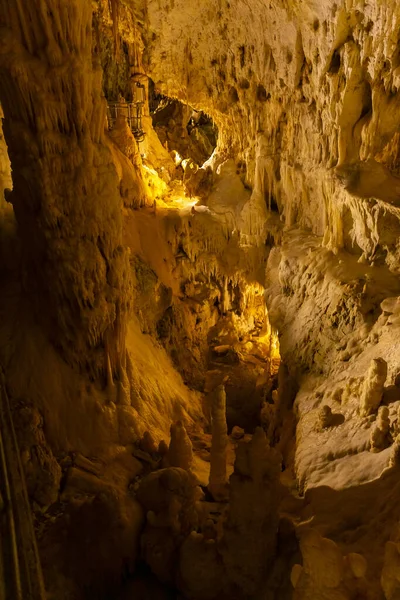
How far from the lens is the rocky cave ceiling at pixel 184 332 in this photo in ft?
15.6

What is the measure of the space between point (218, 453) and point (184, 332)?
6745 mm

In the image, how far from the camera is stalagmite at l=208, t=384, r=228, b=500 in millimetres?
6621

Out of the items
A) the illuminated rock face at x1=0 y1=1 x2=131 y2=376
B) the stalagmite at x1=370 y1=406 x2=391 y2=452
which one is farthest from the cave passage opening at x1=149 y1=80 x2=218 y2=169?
the stalagmite at x1=370 y1=406 x2=391 y2=452

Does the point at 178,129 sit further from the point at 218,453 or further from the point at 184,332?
the point at 218,453

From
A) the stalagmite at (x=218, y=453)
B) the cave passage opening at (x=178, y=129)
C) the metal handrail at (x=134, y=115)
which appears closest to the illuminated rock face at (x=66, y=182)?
the stalagmite at (x=218, y=453)

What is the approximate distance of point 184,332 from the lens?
1334 centimetres

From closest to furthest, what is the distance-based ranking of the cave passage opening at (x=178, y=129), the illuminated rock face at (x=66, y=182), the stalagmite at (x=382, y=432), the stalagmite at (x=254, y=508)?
the stalagmite at (x=254, y=508) → the stalagmite at (x=382, y=432) → the illuminated rock face at (x=66, y=182) → the cave passage opening at (x=178, y=129)

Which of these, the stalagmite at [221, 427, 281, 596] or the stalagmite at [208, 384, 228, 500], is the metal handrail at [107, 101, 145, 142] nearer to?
the stalagmite at [208, 384, 228, 500]

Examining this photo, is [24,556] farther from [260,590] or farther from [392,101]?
[392,101]

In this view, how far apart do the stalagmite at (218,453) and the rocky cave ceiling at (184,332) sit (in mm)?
27

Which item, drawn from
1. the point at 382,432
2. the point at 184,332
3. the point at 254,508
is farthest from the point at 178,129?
the point at 254,508

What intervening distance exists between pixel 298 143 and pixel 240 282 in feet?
14.0

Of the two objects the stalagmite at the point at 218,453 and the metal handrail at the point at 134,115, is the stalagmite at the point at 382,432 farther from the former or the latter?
the metal handrail at the point at 134,115

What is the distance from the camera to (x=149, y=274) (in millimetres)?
11797
